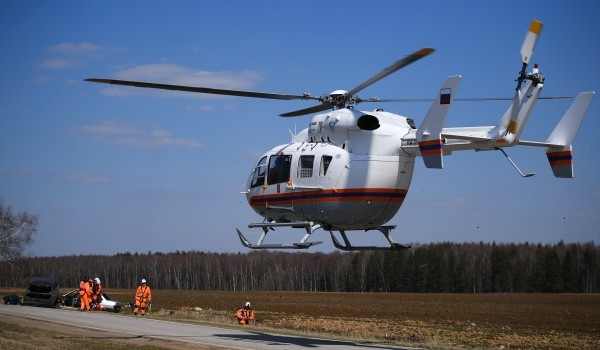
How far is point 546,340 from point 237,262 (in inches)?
4428

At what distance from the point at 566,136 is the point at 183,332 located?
13.5 m

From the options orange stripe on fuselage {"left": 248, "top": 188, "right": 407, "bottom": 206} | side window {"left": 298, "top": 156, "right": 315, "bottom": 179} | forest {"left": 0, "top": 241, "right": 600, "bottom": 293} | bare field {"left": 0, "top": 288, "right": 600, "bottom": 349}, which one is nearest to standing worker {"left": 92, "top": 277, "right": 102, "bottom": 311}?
bare field {"left": 0, "top": 288, "right": 600, "bottom": 349}

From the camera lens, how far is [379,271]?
107 m

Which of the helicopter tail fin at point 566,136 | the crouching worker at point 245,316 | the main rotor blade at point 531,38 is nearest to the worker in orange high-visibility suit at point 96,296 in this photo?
the crouching worker at point 245,316

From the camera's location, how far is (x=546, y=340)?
31375 millimetres

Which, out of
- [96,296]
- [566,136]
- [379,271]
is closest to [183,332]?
[96,296]

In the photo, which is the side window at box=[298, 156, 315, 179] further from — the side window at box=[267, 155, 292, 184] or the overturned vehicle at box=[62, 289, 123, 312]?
the overturned vehicle at box=[62, 289, 123, 312]

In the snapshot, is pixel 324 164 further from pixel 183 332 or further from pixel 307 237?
pixel 183 332

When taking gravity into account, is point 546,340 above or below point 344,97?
below

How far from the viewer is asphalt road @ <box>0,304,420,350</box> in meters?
21.2

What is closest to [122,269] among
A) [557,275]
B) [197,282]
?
[197,282]

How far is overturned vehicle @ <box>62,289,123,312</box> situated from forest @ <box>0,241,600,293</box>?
43.4 m

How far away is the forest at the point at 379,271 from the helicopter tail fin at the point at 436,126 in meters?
58.6

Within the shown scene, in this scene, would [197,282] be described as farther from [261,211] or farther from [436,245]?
[261,211]
